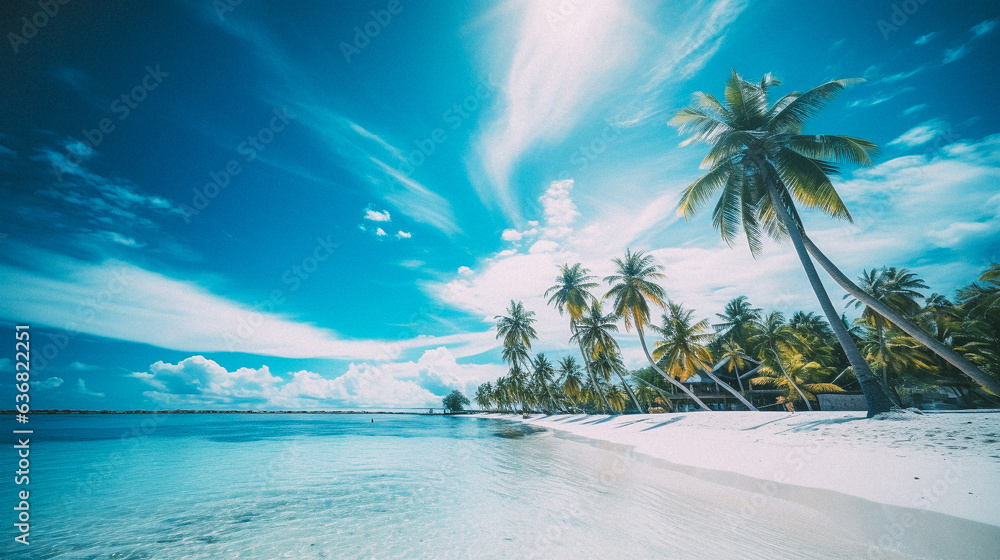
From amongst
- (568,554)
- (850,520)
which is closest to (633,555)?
(568,554)

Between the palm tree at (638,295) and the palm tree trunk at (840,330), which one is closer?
the palm tree trunk at (840,330)

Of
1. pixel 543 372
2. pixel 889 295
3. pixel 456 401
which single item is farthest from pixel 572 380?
pixel 456 401

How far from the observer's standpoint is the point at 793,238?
1195 centimetres

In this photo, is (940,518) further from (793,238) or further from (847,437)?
(793,238)

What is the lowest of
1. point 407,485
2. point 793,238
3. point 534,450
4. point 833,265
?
point 534,450

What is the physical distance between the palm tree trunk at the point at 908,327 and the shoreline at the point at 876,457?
111cm

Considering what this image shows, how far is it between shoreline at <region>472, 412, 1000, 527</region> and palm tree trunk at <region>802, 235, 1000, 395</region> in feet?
3.65

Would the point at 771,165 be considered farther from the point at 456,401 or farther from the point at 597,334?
the point at 456,401

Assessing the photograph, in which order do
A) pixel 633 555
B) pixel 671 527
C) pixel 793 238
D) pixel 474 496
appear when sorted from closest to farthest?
1. pixel 633 555
2. pixel 671 527
3. pixel 474 496
4. pixel 793 238

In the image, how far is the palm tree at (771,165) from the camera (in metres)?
11.2

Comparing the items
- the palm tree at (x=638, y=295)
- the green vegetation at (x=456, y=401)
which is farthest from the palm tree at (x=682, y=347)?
the green vegetation at (x=456, y=401)

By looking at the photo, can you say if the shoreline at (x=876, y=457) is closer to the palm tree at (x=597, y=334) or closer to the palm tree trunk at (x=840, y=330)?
the palm tree trunk at (x=840, y=330)

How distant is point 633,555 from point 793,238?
12330mm

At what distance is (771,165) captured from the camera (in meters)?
12.8
